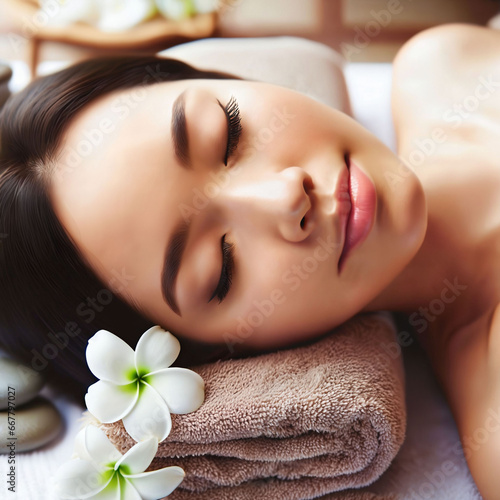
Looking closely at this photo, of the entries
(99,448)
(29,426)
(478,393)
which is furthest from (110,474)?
(478,393)

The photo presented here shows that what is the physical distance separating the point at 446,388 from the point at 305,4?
1.91 m

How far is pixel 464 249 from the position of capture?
1.05m

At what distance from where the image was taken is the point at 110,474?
0.81 metres

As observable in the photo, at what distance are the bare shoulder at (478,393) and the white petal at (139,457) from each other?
52cm

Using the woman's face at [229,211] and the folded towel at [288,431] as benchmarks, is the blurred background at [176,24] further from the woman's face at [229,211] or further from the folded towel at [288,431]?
the folded towel at [288,431]

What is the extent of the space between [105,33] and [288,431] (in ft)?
5.92

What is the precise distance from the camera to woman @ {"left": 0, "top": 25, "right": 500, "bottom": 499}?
85 centimetres

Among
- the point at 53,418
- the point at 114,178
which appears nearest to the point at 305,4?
the point at 114,178

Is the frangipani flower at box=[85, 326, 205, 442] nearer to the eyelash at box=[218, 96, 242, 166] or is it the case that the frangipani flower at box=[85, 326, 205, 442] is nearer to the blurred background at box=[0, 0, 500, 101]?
the eyelash at box=[218, 96, 242, 166]

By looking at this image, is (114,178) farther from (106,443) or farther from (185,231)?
(106,443)

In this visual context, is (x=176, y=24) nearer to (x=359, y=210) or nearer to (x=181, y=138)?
(x=181, y=138)

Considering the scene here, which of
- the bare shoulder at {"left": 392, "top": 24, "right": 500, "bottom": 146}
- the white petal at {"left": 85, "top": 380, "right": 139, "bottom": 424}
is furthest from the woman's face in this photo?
the bare shoulder at {"left": 392, "top": 24, "right": 500, "bottom": 146}

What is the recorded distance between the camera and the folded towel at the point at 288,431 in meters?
0.84

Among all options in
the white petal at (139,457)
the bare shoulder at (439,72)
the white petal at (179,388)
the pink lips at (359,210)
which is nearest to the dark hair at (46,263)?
the white petal at (179,388)
